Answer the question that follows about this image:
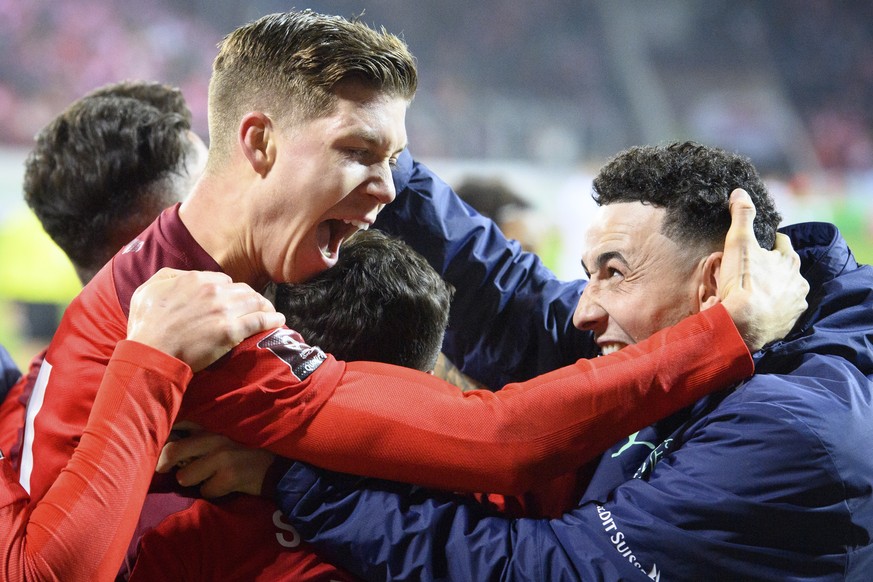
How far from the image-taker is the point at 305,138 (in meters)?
1.74

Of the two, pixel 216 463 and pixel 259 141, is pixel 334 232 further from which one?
pixel 216 463

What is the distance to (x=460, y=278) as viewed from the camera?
7.78 ft

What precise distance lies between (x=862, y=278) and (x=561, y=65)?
29.0 feet

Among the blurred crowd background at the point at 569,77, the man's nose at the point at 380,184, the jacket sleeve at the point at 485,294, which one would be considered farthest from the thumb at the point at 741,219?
the blurred crowd background at the point at 569,77

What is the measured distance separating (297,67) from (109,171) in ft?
3.41

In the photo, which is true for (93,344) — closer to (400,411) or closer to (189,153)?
(400,411)

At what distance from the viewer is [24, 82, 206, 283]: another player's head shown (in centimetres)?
258

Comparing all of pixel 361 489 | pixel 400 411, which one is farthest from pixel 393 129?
pixel 361 489

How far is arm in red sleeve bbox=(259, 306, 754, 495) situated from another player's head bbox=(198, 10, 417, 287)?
0.98 feet

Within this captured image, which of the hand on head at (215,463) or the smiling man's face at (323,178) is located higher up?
the smiling man's face at (323,178)

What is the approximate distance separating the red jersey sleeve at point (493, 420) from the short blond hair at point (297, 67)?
52cm

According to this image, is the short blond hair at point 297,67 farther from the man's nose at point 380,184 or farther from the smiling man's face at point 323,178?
the man's nose at point 380,184

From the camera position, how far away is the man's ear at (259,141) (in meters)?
1.77

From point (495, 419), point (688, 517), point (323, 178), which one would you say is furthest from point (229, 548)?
point (688, 517)
